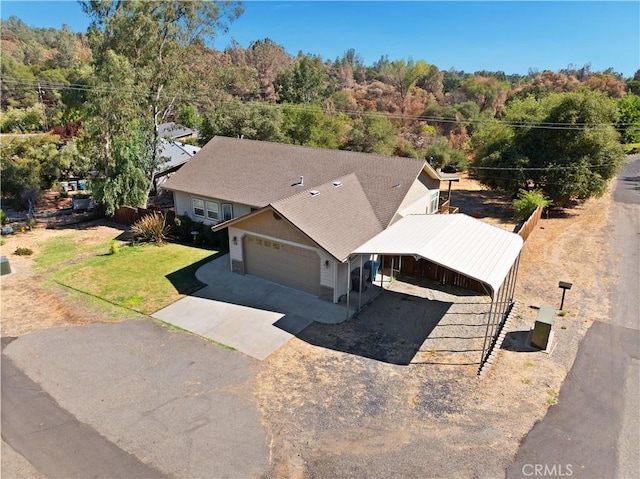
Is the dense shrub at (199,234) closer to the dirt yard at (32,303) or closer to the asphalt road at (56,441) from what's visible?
the dirt yard at (32,303)

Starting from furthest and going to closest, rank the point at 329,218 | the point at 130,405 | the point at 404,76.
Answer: the point at 404,76 < the point at 329,218 < the point at 130,405

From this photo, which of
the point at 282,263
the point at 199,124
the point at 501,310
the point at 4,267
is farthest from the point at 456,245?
the point at 199,124

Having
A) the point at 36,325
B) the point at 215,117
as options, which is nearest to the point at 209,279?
the point at 36,325

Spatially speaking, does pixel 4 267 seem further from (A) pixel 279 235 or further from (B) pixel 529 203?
(B) pixel 529 203

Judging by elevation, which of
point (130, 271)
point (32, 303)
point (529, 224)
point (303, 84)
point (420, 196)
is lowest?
point (32, 303)

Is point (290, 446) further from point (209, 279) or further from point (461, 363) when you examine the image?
point (209, 279)

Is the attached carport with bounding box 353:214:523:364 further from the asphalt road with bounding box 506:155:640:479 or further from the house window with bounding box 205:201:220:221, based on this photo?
the house window with bounding box 205:201:220:221
